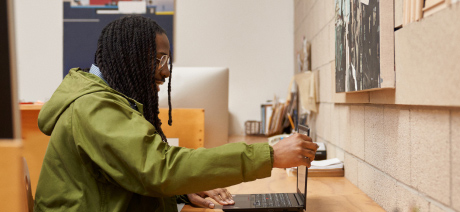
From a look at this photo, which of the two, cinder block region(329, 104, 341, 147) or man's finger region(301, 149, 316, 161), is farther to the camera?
cinder block region(329, 104, 341, 147)

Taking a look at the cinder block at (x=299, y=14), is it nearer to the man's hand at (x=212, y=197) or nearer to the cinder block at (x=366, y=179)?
the cinder block at (x=366, y=179)

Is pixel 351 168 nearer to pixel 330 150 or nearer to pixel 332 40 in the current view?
pixel 330 150

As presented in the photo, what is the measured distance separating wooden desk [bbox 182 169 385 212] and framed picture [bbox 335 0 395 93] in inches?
14.0

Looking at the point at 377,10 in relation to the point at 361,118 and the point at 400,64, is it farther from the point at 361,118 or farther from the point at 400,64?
the point at 361,118

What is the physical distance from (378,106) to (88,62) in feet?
9.52

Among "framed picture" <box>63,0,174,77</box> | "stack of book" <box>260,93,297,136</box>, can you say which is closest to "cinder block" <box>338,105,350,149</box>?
"stack of book" <box>260,93,297,136</box>

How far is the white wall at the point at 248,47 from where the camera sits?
10.6 ft

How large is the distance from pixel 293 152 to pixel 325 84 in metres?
1.07

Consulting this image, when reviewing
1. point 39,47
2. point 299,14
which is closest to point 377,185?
point 299,14

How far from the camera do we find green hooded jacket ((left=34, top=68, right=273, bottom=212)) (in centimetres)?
79

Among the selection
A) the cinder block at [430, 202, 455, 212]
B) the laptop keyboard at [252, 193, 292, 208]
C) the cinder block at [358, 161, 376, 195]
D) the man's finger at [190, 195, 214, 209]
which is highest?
the cinder block at [430, 202, 455, 212]

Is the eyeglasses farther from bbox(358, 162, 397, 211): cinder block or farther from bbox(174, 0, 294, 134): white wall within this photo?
bbox(174, 0, 294, 134): white wall

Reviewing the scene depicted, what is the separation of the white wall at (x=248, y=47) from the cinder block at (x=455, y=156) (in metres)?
2.55

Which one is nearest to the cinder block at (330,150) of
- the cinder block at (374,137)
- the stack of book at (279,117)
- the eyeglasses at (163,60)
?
the cinder block at (374,137)
